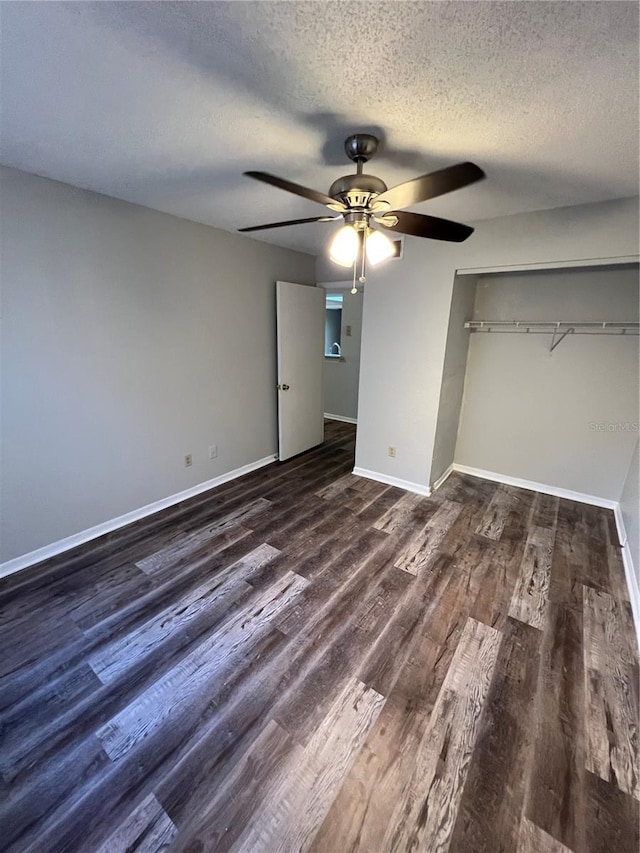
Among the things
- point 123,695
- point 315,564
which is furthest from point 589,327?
point 123,695

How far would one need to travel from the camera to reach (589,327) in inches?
117

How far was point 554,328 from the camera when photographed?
3.11 m

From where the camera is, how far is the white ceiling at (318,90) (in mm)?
952

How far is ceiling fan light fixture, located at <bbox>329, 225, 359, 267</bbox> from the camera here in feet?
5.44

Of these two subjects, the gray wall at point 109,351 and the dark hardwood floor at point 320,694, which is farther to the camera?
the gray wall at point 109,351

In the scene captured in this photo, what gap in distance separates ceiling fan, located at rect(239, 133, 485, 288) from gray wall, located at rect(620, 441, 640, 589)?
2232 millimetres

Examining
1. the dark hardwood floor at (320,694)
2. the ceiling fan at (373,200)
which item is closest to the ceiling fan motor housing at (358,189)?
the ceiling fan at (373,200)

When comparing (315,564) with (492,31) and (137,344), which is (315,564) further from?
(492,31)

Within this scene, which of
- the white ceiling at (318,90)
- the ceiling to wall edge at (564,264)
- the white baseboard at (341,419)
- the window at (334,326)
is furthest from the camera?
the window at (334,326)

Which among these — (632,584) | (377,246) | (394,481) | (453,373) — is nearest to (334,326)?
(453,373)

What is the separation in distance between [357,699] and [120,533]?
2.10 meters

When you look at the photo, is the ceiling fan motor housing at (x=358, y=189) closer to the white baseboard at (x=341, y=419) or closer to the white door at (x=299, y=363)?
the white door at (x=299, y=363)

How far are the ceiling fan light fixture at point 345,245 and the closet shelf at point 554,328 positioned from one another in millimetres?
2014

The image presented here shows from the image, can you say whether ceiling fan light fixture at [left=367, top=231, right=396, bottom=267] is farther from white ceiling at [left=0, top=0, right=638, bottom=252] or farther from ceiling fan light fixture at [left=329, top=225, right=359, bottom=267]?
white ceiling at [left=0, top=0, right=638, bottom=252]
